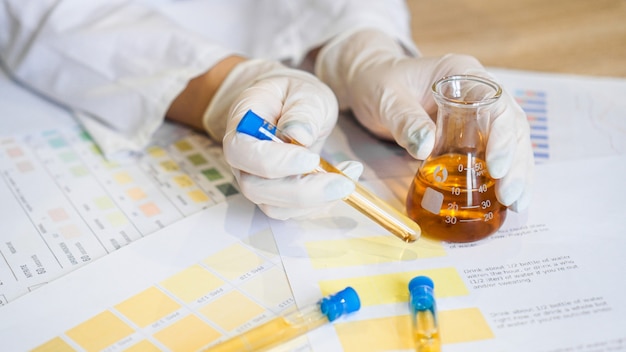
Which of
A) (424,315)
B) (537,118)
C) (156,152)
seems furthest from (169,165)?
(537,118)

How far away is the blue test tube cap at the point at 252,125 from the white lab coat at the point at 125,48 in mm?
294

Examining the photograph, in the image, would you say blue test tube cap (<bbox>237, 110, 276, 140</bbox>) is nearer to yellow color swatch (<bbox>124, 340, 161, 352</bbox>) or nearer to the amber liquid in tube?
the amber liquid in tube

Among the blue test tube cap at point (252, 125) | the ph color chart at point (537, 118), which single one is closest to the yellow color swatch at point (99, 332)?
the blue test tube cap at point (252, 125)

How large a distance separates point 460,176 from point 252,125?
0.21 m

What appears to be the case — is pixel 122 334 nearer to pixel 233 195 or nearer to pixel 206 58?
pixel 233 195

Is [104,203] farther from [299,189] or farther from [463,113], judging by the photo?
[463,113]

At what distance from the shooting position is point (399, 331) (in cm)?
60

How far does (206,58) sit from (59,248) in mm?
353

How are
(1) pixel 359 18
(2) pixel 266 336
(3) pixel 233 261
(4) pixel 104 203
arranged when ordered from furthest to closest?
(1) pixel 359 18 < (4) pixel 104 203 < (3) pixel 233 261 < (2) pixel 266 336

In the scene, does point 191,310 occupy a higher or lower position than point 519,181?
lower

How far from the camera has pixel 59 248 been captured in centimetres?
72

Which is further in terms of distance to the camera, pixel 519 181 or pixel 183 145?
pixel 183 145

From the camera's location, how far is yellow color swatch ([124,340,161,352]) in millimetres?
591

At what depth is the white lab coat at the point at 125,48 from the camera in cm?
94
